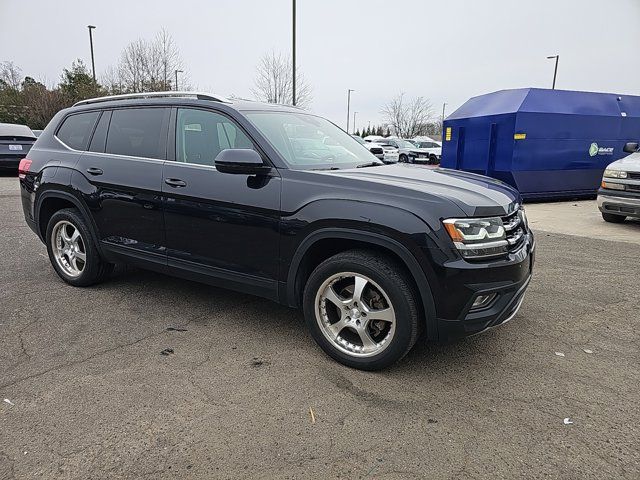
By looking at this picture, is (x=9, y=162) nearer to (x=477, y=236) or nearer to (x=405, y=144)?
(x=477, y=236)

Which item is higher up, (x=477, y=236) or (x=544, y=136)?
(x=544, y=136)

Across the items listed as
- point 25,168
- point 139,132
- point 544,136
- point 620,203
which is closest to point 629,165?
point 620,203

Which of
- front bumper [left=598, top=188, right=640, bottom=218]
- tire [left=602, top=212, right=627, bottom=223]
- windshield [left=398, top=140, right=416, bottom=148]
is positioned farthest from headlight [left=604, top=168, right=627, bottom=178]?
windshield [left=398, top=140, right=416, bottom=148]

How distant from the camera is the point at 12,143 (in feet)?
45.8

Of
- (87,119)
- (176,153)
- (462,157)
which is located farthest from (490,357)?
(462,157)

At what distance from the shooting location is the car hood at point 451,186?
9.48 ft

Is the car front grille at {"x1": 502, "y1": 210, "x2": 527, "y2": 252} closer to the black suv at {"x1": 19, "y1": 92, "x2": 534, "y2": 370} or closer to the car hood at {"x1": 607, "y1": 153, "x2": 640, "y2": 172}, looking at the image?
the black suv at {"x1": 19, "y1": 92, "x2": 534, "y2": 370}

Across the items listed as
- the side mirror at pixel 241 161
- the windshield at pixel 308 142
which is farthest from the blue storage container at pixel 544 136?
the side mirror at pixel 241 161

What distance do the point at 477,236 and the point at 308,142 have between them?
1656 mm

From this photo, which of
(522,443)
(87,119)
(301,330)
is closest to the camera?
(522,443)

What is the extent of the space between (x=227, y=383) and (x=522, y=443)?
5.56 feet

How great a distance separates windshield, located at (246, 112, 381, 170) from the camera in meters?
3.55

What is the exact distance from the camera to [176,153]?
12.7 ft

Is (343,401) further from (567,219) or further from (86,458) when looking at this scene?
(567,219)
